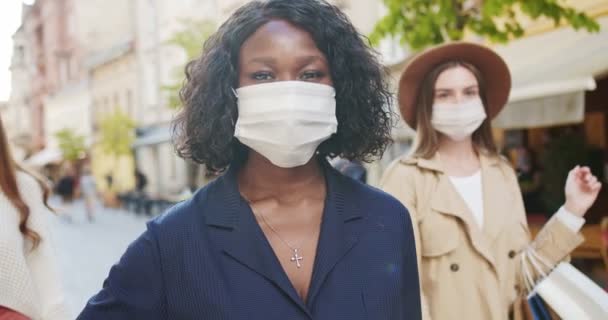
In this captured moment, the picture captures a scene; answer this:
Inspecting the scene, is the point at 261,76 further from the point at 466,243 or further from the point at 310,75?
the point at 466,243

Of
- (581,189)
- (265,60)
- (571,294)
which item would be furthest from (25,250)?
(581,189)

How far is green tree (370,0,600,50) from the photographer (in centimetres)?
608

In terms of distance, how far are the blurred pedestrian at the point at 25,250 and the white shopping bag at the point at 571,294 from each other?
190 centimetres

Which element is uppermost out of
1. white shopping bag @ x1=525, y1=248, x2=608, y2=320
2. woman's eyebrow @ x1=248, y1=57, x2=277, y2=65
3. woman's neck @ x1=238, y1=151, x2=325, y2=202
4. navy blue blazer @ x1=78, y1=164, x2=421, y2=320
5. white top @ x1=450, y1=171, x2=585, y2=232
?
woman's eyebrow @ x1=248, y1=57, x2=277, y2=65

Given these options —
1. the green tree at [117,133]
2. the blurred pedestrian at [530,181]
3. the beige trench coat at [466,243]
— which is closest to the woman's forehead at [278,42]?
the beige trench coat at [466,243]

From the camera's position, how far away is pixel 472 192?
2.90 meters

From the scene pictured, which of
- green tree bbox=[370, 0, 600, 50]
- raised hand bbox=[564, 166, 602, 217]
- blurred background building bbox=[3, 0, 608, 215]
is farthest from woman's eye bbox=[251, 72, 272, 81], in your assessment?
green tree bbox=[370, 0, 600, 50]

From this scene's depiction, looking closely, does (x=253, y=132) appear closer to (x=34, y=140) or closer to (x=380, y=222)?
(x=380, y=222)

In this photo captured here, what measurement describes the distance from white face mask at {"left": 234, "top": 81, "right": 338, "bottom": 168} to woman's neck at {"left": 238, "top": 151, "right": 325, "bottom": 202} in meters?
0.03

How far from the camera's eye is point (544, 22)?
9781mm

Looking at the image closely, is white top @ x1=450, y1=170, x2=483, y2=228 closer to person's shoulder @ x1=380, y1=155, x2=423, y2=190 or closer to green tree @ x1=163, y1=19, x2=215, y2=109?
person's shoulder @ x1=380, y1=155, x2=423, y2=190

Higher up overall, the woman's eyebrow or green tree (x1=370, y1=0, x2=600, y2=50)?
the woman's eyebrow

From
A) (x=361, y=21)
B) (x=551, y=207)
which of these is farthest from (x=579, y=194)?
(x=361, y=21)

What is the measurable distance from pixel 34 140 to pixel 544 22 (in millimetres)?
56521
